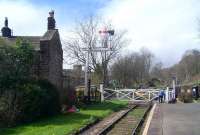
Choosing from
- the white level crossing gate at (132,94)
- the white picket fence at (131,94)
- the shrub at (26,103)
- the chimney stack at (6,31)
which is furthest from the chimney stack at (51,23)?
the shrub at (26,103)

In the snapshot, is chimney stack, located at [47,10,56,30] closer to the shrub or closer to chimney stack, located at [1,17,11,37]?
chimney stack, located at [1,17,11,37]

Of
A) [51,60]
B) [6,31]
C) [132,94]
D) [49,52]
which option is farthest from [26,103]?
[132,94]

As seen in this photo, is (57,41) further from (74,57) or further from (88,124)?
(74,57)

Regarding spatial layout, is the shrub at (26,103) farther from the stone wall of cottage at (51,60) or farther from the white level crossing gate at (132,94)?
the white level crossing gate at (132,94)

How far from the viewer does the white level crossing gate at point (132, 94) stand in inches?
2029

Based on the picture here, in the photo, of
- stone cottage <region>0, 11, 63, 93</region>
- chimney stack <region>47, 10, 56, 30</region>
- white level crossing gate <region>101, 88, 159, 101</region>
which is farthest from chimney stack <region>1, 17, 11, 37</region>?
white level crossing gate <region>101, 88, 159, 101</region>

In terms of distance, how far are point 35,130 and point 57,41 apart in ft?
80.6

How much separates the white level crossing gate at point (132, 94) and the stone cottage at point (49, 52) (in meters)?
10.5

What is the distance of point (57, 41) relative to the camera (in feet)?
138

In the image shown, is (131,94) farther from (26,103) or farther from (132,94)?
(26,103)

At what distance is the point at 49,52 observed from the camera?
38094 millimetres

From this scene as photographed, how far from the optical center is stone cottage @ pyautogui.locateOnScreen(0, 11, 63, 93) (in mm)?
37156

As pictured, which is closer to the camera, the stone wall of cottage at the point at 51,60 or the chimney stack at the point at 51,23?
the stone wall of cottage at the point at 51,60

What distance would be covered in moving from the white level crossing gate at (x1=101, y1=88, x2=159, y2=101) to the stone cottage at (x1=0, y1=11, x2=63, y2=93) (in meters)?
10.5
